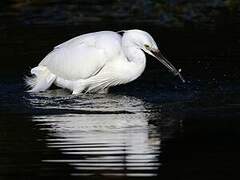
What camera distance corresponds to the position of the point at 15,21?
1902 centimetres

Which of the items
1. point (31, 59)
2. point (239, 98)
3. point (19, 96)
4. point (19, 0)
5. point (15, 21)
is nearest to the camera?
point (239, 98)

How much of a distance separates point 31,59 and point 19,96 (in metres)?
2.60

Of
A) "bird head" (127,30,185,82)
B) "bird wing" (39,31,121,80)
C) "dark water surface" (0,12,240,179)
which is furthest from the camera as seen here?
"bird wing" (39,31,121,80)

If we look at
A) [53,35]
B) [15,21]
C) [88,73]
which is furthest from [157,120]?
[15,21]

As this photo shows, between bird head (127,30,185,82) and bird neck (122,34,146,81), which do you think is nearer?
bird head (127,30,185,82)

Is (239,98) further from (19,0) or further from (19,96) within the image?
(19,0)

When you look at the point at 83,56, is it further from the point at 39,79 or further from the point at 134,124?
the point at 134,124

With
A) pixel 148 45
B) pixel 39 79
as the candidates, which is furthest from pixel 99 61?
pixel 39 79

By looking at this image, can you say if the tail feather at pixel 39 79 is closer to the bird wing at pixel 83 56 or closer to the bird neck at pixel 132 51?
the bird wing at pixel 83 56

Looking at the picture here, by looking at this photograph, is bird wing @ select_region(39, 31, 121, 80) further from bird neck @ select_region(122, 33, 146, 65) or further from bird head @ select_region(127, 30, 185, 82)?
bird head @ select_region(127, 30, 185, 82)

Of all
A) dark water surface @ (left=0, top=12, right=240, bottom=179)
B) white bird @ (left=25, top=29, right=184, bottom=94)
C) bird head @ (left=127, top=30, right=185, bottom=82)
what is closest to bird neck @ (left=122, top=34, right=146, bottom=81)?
white bird @ (left=25, top=29, right=184, bottom=94)

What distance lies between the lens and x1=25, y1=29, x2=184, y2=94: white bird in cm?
1197

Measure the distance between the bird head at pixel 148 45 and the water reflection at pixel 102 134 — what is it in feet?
1.92

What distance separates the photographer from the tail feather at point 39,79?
12.8m
